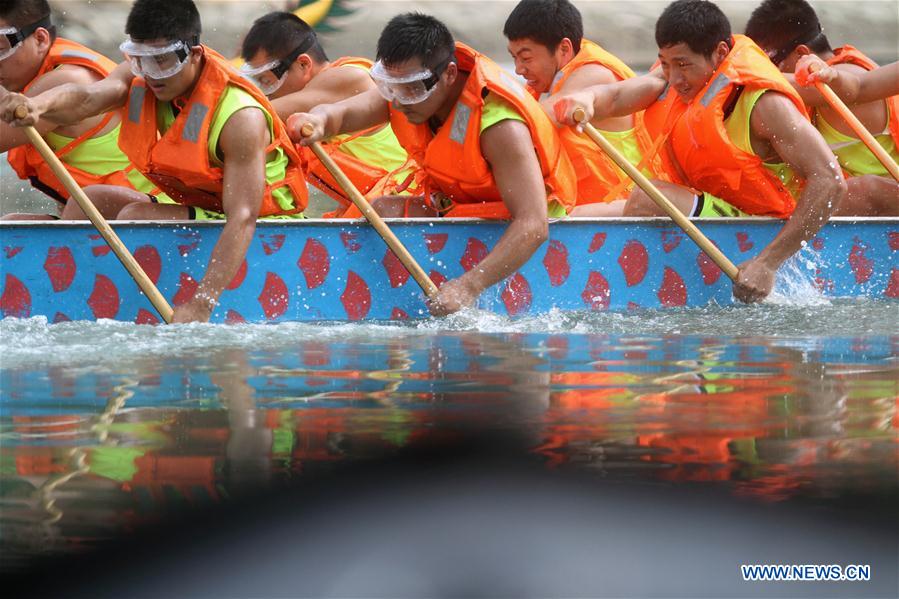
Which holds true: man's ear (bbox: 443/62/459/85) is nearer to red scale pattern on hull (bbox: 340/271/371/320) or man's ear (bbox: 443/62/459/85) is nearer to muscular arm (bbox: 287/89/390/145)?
muscular arm (bbox: 287/89/390/145)

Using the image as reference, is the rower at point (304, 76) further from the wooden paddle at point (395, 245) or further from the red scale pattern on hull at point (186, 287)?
the red scale pattern on hull at point (186, 287)

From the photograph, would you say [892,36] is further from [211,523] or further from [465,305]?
[211,523]

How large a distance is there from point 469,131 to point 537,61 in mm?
1269

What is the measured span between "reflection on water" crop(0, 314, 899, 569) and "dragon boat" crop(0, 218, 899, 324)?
409 mm

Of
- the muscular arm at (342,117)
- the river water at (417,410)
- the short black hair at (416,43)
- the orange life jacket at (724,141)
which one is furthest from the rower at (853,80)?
the muscular arm at (342,117)

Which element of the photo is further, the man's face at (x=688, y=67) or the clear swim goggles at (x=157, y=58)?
the man's face at (x=688, y=67)

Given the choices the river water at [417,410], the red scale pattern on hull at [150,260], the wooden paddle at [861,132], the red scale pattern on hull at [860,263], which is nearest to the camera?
the river water at [417,410]

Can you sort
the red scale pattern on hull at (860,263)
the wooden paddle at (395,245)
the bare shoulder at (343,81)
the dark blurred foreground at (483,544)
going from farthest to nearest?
the bare shoulder at (343,81) → the red scale pattern on hull at (860,263) → the wooden paddle at (395,245) → the dark blurred foreground at (483,544)

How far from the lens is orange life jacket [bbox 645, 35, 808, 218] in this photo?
6.25 metres

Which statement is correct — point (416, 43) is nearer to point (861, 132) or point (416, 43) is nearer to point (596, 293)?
point (596, 293)

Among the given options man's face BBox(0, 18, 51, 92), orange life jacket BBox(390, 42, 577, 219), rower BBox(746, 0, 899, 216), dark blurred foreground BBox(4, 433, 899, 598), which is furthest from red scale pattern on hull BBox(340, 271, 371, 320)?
dark blurred foreground BBox(4, 433, 899, 598)

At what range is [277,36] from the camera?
22.3ft

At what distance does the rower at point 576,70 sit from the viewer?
6930mm

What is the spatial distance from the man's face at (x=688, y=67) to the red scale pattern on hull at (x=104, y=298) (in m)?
2.33
